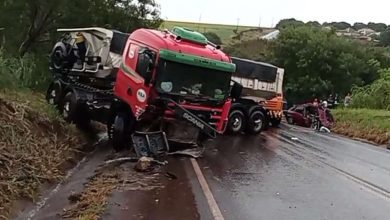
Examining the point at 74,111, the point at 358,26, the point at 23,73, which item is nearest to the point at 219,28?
the point at 358,26

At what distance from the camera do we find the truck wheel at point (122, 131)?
14.9 m

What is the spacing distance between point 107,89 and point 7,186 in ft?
29.7

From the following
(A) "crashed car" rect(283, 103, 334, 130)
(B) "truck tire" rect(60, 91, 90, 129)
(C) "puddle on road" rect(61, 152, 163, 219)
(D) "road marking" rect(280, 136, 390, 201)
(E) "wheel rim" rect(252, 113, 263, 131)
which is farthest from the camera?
(A) "crashed car" rect(283, 103, 334, 130)

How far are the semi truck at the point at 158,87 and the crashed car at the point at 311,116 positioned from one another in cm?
1375

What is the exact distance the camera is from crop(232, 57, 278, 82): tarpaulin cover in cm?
2309

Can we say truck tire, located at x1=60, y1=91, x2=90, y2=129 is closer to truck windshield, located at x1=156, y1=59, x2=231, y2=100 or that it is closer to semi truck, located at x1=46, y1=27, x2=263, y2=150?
semi truck, located at x1=46, y1=27, x2=263, y2=150

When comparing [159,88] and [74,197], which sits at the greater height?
[159,88]

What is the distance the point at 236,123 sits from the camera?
2200 centimetres

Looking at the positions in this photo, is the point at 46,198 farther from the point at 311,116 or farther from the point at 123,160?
the point at 311,116

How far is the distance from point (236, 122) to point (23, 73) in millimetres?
7520

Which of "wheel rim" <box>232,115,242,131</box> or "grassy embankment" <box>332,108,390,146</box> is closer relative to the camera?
"wheel rim" <box>232,115,242,131</box>

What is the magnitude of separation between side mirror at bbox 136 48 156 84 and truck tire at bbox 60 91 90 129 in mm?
3579

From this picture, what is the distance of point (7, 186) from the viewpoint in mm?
8867

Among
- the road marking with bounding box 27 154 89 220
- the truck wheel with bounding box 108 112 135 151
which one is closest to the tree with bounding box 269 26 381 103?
the truck wheel with bounding box 108 112 135 151
